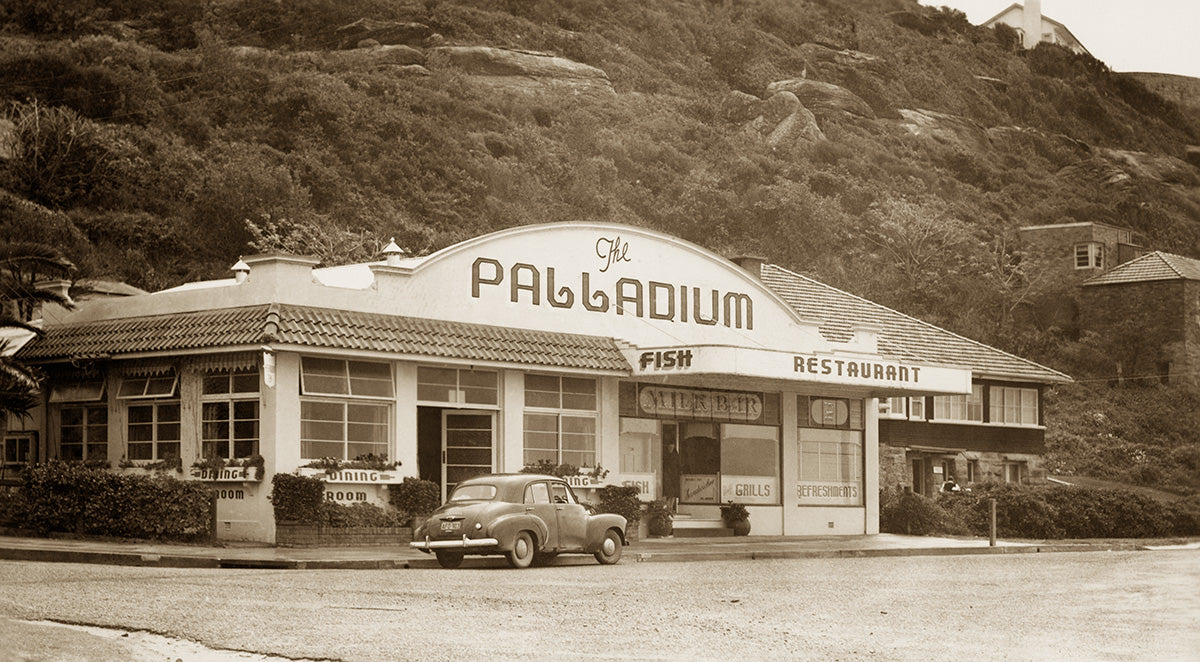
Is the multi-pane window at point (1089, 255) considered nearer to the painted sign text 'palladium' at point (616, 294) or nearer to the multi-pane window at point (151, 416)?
the painted sign text 'palladium' at point (616, 294)

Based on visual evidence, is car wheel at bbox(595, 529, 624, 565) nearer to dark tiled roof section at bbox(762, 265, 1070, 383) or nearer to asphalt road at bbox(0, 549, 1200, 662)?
asphalt road at bbox(0, 549, 1200, 662)

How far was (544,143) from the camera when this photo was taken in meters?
78.3

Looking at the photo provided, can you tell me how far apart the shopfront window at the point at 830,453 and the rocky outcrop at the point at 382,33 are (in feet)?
199

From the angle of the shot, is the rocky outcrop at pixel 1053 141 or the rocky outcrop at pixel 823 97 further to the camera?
the rocky outcrop at pixel 823 97

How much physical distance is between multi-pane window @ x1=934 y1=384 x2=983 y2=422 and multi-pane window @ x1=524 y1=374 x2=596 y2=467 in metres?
19.0

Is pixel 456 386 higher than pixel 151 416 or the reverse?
higher

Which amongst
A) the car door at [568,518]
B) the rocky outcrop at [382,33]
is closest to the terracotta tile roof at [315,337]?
the car door at [568,518]

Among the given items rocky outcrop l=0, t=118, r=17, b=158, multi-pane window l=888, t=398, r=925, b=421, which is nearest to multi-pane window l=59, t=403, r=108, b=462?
multi-pane window l=888, t=398, r=925, b=421

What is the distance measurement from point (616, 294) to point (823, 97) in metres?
62.4

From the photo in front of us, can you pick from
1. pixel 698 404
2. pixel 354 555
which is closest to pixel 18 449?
pixel 354 555

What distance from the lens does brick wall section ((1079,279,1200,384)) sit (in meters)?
60.5

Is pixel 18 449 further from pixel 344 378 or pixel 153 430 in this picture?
pixel 344 378

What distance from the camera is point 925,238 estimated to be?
7469 cm

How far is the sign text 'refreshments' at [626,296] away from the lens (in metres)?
30.1
